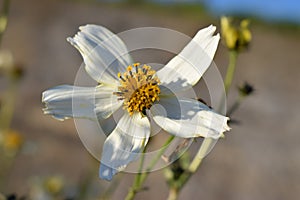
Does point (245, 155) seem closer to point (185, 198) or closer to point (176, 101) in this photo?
point (185, 198)

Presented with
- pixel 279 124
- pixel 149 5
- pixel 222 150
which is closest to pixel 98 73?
pixel 222 150

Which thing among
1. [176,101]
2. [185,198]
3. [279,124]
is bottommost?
[279,124]

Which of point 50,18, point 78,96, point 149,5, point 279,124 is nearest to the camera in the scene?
point 78,96

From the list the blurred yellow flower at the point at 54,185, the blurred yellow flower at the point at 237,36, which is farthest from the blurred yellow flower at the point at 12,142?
the blurred yellow flower at the point at 237,36

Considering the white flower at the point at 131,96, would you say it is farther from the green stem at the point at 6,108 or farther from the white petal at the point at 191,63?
the green stem at the point at 6,108

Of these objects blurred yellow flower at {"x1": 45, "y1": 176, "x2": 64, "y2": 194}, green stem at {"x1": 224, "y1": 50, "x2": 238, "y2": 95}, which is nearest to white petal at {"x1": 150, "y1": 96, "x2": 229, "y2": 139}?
green stem at {"x1": 224, "y1": 50, "x2": 238, "y2": 95}

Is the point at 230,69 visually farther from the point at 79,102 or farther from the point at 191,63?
the point at 79,102
